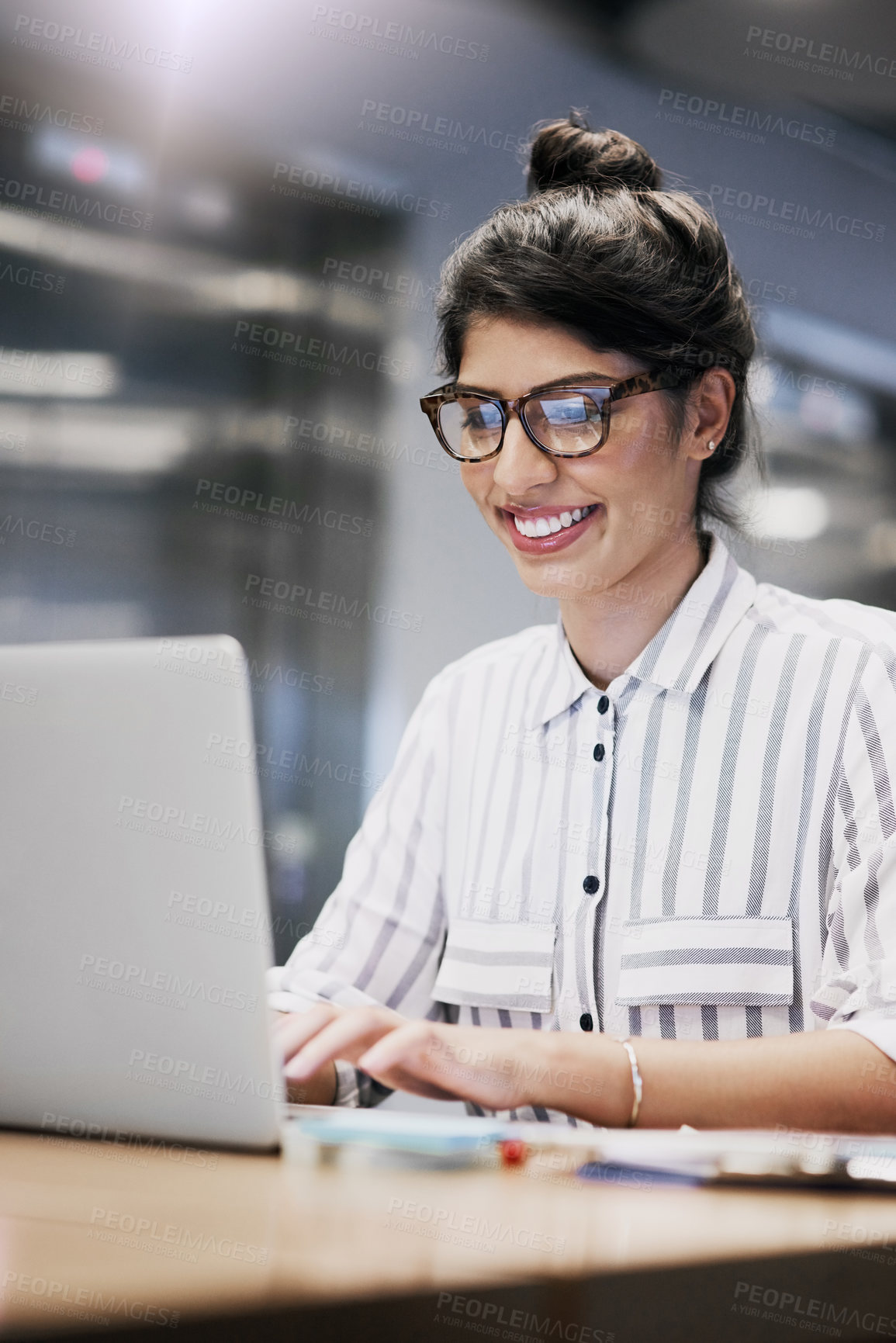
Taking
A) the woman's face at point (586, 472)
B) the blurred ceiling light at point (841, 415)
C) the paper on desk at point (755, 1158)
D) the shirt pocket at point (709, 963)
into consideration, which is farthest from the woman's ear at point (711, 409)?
the blurred ceiling light at point (841, 415)

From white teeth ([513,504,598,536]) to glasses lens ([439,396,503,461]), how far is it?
10cm

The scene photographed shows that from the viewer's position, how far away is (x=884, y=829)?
3.90 ft

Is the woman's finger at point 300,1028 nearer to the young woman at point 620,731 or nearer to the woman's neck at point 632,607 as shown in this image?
the young woman at point 620,731

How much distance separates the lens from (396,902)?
1491mm

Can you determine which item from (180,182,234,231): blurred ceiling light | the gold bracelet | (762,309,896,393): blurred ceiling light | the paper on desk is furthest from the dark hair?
(762,309,896,393): blurred ceiling light

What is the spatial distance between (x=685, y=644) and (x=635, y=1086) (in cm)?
62

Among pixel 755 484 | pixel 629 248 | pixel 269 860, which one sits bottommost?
pixel 269 860

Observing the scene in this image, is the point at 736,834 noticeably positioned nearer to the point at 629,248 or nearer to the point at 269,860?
the point at 629,248

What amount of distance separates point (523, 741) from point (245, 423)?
139 cm

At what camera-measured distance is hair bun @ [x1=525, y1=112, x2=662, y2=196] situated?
148 centimetres

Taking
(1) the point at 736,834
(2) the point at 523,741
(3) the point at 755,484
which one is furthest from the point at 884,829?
(3) the point at 755,484

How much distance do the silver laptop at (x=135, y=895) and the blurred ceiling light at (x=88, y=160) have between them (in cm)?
214

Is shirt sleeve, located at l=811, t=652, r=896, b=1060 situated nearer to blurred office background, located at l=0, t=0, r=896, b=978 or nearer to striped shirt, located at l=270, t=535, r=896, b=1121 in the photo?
striped shirt, located at l=270, t=535, r=896, b=1121

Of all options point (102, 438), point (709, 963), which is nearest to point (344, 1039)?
point (709, 963)
